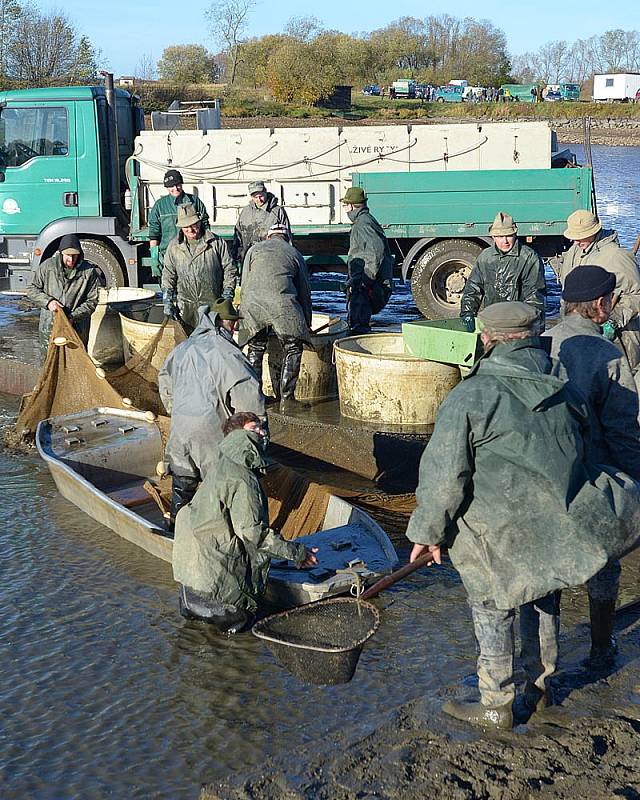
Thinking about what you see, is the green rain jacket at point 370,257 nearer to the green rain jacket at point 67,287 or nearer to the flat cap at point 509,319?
the green rain jacket at point 67,287

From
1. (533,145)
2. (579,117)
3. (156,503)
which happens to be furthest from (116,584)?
(579,117)

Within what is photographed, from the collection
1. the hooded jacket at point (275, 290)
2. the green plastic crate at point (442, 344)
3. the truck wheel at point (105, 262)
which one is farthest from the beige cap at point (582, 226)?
the truck wheel at point (105, 262)

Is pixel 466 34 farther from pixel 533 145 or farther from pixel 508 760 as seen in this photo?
pixel 508 760

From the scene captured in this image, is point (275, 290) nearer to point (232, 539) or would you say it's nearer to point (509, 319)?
point (232, 539)

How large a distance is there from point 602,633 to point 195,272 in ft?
18.4

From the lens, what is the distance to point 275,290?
28.0ft

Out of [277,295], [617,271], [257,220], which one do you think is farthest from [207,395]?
[257,220]

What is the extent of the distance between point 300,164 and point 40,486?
685 cm

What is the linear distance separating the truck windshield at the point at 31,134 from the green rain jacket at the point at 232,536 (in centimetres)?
954

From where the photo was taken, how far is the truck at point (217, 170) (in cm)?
1348

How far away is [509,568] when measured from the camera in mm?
3930

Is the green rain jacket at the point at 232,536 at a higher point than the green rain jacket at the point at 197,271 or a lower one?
lower

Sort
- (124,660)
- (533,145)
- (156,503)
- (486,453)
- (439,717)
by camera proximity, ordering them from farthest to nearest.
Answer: (533,145) < (156,503) < (124,660) < (439,717) < (486,453)

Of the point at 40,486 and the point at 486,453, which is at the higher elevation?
the point at 486,453
